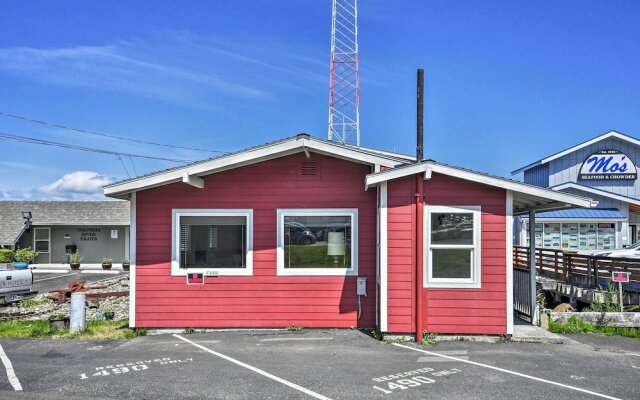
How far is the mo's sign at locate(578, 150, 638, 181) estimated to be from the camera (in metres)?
27.0

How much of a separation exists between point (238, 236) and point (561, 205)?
241 inches

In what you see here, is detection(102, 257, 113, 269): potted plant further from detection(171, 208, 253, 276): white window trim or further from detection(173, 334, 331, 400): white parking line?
detection(173, 334, 331, 400): white parking line

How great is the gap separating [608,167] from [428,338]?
21.7 metres

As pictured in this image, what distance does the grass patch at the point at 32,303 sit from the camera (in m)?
15.3

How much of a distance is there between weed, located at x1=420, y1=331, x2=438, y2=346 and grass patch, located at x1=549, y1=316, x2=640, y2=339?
9.33 ft

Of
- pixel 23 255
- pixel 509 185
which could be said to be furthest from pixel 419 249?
pixel 23 255

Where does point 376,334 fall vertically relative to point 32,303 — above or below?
above

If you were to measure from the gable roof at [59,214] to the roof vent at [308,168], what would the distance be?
21.1 metres

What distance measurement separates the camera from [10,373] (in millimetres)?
7668

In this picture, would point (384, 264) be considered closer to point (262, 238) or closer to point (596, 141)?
point (262, 238)

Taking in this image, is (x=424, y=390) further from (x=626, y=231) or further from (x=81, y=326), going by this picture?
(x=626, y=231)

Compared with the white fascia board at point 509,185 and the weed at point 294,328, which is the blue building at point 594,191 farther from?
the weed at point 294,328

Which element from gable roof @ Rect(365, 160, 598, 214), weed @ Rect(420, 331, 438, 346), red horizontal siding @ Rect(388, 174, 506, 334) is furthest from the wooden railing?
weed @ Rect(420, 331, 438, 346)

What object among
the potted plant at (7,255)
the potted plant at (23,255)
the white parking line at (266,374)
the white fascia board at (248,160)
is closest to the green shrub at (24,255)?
the potted plant at (23,255)
